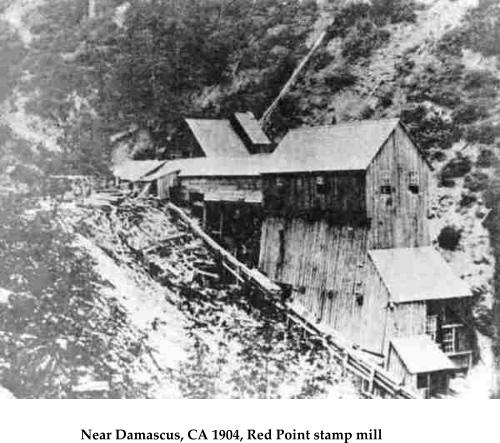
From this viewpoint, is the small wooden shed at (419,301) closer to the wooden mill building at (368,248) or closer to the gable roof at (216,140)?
the wooden mill building at (368,248)

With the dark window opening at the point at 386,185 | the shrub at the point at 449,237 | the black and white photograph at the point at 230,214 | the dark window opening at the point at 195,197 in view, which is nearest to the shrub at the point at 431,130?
the black and white photograph at the point at 230,214

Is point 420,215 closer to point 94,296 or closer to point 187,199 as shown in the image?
point 187,199

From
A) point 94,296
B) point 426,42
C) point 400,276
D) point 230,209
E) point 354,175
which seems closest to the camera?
point 94,296

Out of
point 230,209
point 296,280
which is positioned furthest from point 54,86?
point 296,280

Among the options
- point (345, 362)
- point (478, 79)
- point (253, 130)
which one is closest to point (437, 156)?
point (478, 79)

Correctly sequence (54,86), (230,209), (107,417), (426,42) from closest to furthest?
(107,417)
(54,86)
(230,209)
(426,42)

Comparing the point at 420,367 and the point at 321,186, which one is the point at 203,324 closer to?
the point at 321,186

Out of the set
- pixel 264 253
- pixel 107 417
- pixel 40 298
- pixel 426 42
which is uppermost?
pixel 426 42

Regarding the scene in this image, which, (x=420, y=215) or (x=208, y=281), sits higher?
(x=420, y=215)
